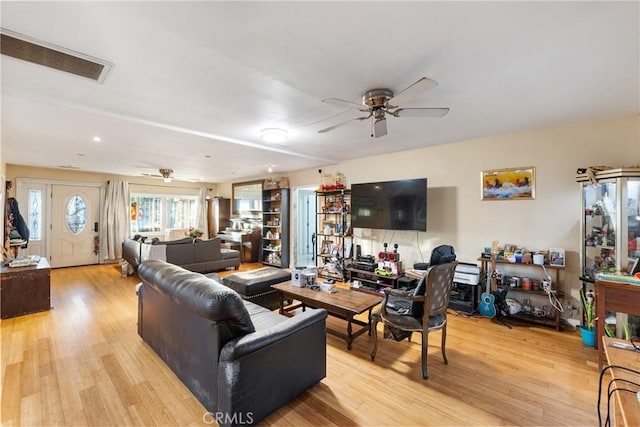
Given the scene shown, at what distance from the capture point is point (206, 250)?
18.6ft

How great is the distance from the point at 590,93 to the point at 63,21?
3.82 m

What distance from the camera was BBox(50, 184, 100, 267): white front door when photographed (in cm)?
633

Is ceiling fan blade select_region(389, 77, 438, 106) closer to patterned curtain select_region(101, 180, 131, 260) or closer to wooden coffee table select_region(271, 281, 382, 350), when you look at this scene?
wooden coffee table select_region(271, 281, 382, 350)

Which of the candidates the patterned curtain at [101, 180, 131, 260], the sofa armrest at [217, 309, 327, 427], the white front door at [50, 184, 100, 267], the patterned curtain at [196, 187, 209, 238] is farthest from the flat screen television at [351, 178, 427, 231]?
the white front door at [50, 184, 100, 267]

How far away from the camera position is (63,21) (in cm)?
147

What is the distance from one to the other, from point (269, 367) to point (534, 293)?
3.31 metres

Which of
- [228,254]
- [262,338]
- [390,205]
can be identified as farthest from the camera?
[228,254]

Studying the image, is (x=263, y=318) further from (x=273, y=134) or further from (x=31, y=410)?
(x=273, y=134)

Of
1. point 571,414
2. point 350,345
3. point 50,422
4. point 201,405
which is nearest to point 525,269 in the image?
point 571,414

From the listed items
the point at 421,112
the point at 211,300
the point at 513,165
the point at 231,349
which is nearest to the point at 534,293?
the point at 513,165

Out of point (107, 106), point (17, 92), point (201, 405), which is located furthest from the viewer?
point (107, 106)

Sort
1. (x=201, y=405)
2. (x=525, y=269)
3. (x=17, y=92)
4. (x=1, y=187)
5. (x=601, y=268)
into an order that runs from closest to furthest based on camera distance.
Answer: (x=201, y=405) < (x=17, y=92) < (x=601, y=268) < (x=525, y=269) < (x=1, y=187)

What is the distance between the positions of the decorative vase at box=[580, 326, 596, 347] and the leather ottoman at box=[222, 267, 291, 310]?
132 inches

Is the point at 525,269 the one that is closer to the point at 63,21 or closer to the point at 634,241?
the point at 634,241
